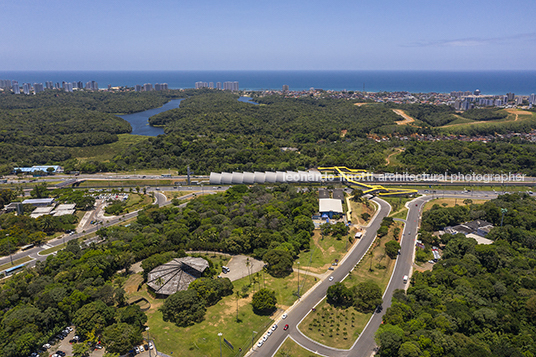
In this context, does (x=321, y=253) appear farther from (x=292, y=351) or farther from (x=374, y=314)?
(x=292, y=351)

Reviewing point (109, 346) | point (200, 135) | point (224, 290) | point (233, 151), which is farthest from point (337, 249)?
point (200, 135)

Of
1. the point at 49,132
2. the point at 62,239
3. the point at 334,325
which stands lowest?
the point at 334,325

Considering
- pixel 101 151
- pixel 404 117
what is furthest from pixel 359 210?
pixel 404 117

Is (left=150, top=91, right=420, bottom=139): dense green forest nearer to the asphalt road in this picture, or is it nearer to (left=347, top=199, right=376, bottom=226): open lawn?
(left=347, top=199, right=376, bottom=226): open lawn

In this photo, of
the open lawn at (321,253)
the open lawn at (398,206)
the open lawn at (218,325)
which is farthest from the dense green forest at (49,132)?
the open lawn at (398,206)

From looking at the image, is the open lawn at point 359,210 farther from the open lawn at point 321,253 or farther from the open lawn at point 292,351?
the open lawn at point 292,351
